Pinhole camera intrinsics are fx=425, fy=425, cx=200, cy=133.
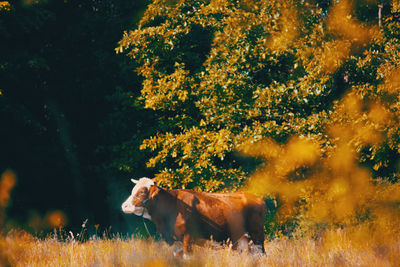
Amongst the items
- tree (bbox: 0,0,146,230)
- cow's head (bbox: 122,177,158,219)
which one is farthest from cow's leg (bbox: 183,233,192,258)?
tree (bbox: 0,0,146,230)

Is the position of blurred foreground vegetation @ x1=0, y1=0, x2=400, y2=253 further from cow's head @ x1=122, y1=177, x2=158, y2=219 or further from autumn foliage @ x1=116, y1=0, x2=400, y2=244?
cow's head @ x1=122, y1=177, x2=158, y2=219

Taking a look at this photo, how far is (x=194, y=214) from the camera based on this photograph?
26.9ft

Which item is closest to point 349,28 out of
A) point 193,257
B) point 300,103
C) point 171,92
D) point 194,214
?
point 300,103

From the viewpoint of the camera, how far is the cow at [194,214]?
8.09 metres

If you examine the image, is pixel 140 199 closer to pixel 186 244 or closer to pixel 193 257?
pixel 186 244

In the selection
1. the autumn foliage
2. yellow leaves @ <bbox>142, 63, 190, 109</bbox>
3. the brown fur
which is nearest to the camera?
the brown fur

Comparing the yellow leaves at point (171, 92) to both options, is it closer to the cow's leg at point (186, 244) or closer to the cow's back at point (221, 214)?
the cow's back at point (221, 214)

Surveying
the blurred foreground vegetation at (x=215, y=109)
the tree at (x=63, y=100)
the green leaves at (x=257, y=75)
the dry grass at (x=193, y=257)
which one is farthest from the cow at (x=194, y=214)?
the tree at (x=63, y=100)

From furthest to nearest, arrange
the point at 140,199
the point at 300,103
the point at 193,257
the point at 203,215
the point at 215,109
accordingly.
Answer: the point at 215,109
the point at 300,103
the point at 203,215
the point at 140,199
the point at 193,257

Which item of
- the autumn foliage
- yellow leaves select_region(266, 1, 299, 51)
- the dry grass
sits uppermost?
yellow leaves select_region(266, 1, 299, 51)

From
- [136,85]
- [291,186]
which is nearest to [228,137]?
[291,186]

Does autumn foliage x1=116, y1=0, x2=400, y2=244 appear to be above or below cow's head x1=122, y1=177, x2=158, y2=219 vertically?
above

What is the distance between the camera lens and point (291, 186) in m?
10.9

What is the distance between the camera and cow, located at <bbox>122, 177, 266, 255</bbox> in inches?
318
